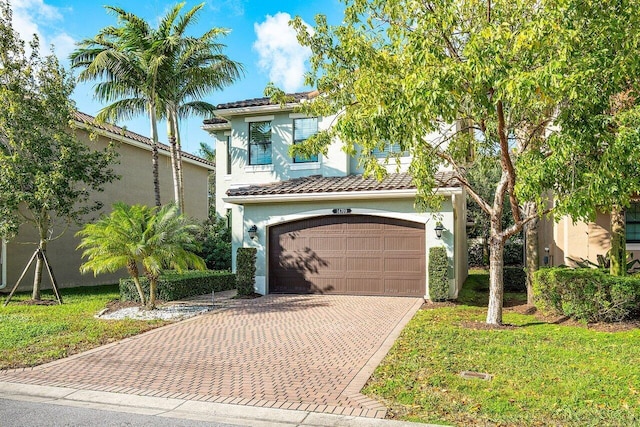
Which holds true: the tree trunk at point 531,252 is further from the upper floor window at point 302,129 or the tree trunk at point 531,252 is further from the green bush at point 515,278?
the upper floor window at point 302,129

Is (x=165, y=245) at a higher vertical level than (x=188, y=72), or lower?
lower

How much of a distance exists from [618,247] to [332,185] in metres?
7.98

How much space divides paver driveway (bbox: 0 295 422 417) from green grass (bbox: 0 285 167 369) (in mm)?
463

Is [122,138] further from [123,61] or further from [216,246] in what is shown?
[216,246]

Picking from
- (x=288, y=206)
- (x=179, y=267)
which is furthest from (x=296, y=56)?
(x=179, y=267)

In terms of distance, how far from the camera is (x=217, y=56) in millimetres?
19703

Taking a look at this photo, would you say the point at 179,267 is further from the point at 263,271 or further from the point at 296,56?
the point at 296,56

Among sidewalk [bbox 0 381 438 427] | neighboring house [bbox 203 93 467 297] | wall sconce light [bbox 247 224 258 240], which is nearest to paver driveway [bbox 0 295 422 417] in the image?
sidewalk [bbox 0 381 438 427]

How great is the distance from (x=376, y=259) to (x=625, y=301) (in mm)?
6827

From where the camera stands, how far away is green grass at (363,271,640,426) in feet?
17.0

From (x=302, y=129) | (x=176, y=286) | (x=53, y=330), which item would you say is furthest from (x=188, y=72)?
(x=53, y=330)

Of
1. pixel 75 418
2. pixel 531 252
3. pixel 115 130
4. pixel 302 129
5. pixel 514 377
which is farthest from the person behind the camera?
pixel 115 130

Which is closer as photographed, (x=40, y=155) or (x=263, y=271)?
(x=40, y=155)

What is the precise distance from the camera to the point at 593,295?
9961mm
